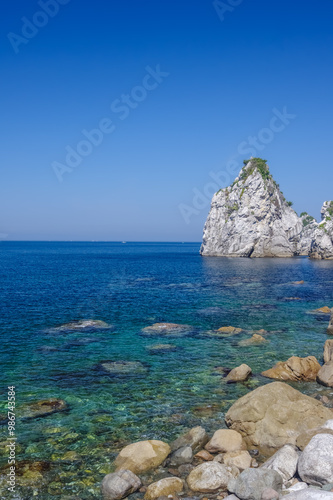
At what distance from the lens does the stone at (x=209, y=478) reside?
13.0 metres

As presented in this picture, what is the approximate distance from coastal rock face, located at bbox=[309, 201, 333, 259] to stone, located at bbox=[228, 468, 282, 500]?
133210 millimetres

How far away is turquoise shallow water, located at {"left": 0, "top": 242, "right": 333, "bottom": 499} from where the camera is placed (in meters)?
16.2

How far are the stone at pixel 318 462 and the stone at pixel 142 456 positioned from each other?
18.4ft

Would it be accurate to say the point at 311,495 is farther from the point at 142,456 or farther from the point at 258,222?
the point at 258,222

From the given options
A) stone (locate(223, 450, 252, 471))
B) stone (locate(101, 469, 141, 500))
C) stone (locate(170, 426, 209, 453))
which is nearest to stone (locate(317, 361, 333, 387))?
stone (locate(223, 450, 252, 471))

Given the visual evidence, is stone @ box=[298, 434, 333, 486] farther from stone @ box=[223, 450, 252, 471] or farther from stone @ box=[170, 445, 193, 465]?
stone @ box=[170, 445, 193, 465]

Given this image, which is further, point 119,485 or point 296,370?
point 296,370

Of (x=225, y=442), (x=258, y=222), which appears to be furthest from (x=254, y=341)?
(x=258, y=222)

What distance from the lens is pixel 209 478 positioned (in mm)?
13203

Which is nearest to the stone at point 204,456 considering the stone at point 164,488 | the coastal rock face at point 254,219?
the stone at point 164,488

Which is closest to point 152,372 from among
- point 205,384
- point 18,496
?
point 205,384

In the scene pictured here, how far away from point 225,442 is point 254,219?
13199cm

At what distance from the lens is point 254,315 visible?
4372cm

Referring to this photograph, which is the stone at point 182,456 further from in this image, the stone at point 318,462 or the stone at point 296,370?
the stone at point 296,370
